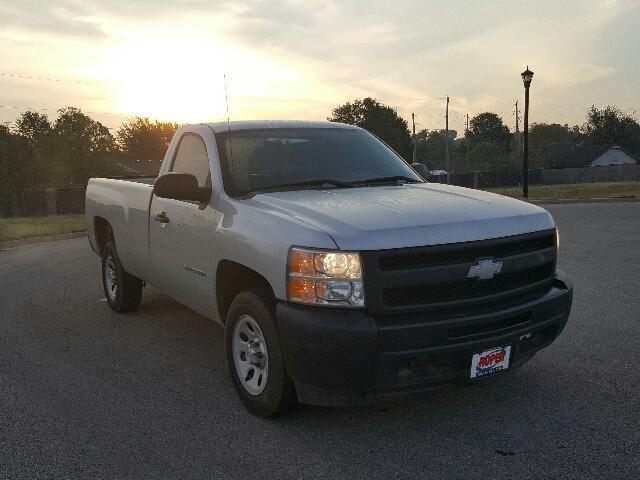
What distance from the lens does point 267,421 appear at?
4.02m

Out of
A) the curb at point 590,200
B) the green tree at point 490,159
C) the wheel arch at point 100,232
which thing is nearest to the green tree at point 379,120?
the green tree at point 490,159

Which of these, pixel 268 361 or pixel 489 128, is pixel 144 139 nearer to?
pixel 489 128

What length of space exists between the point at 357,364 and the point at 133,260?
355cm

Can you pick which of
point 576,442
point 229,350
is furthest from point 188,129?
point 576,442

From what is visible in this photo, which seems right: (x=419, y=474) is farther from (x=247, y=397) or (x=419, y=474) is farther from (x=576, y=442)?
(x=247, y=397)

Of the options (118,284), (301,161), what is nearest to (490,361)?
(301,161)

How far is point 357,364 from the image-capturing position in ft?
11.0

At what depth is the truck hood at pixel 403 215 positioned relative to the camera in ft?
11.2

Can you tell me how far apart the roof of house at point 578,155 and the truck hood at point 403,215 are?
89.9 metres

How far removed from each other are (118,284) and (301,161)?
3.08 metres

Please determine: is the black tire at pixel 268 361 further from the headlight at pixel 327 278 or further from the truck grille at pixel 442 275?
the truck grille at pixel 442 275

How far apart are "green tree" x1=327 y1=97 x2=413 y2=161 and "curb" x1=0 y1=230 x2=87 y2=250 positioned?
7901 cm

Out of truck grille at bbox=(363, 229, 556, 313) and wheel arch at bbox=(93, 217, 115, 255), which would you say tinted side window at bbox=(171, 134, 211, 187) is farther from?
wheel arch at bbox=(93, 217, 115, 255)

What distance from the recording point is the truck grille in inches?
132
